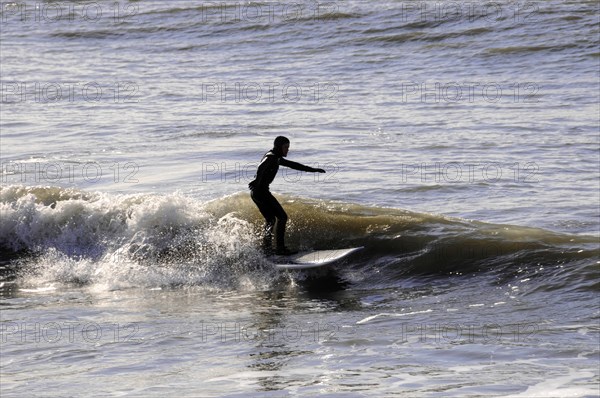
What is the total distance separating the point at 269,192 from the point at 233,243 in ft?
3.89

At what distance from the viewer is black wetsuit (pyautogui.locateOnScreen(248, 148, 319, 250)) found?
12211 mm

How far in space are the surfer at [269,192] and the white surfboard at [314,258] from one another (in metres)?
0.21

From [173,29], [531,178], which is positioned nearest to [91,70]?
[173,29]

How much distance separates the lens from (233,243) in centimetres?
1333

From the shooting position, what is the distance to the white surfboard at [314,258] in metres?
12.2

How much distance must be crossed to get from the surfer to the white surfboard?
0.21 m
